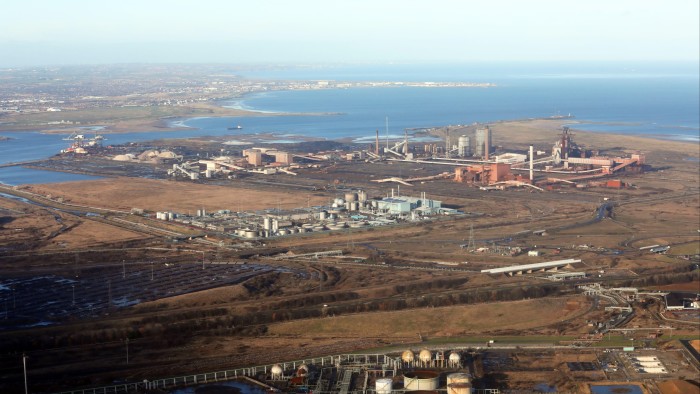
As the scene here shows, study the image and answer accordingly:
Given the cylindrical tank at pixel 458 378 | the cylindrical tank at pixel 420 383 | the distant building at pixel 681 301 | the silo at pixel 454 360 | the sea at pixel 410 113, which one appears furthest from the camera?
the sea at pixel 410 113

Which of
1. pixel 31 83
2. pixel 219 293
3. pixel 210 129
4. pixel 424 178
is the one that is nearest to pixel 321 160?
pixel 424 178

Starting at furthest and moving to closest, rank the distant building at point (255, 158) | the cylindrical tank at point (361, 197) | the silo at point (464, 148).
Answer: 1. the silo at point (464, 148)
2. the distant building at point (255, 158)
3. the cylindrical tank at point (361, 197)

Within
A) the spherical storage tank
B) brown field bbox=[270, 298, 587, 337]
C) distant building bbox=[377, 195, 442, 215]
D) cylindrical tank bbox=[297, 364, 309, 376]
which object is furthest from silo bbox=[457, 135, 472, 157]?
the spherical storage tank

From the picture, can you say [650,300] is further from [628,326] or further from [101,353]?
[101,353]

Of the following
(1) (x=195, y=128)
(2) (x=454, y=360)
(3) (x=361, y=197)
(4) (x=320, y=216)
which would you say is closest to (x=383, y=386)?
(2) (x=454, y=360)

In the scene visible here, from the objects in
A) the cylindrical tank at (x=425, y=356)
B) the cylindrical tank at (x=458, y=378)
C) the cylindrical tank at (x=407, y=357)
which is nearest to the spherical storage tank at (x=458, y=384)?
the cylindrical tank at (x=458, y=378)

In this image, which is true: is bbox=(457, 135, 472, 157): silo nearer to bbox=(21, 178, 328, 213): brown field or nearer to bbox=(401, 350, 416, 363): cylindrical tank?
bbox=(21, 178, 328, 213): brown field

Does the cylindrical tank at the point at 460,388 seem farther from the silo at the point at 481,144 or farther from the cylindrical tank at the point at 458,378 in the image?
the silo at the point at 481,144

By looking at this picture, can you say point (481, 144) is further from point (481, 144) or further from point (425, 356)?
point (425, 356)
